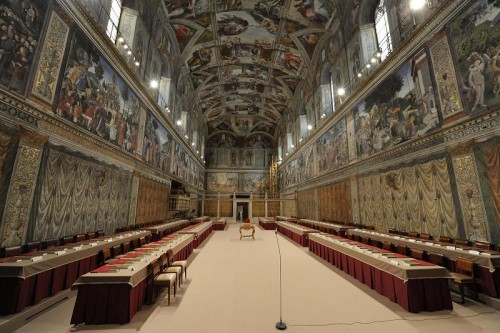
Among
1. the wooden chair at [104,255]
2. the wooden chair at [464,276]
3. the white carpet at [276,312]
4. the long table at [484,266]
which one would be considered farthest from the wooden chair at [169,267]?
the long table at [484,266]

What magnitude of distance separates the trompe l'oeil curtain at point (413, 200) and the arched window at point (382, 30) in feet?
17.8

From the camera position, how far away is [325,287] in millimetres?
4934

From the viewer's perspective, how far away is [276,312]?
147 inches

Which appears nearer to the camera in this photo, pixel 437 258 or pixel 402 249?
pixel 437 258

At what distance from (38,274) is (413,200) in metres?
9.92

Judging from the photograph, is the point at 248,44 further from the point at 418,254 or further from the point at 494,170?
the point at 418,254

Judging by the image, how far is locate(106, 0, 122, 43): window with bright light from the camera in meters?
9.01

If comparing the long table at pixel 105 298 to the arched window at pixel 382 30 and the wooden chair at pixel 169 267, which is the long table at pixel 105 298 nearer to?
the wooden chair at pixel 169 267

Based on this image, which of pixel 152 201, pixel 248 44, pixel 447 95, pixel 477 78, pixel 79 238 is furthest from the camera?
pixel 248 44

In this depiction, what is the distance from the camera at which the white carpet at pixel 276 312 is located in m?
3.26

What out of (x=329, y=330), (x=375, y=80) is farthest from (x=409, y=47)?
(x=329, y=330)

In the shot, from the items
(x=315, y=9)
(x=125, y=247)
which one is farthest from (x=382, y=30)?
(x=125, y=247)

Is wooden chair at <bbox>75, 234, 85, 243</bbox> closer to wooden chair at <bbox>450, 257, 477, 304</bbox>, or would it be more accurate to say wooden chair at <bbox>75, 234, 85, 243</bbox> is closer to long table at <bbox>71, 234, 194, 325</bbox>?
long table at <bbox>71, 234, 194, 325</bbox>

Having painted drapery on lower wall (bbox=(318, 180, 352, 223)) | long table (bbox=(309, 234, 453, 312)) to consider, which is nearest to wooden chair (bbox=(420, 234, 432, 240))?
long table (bbox=(309, 234, 453, 312))
